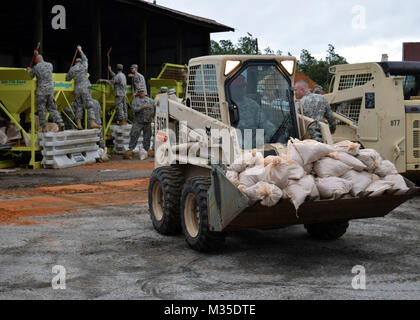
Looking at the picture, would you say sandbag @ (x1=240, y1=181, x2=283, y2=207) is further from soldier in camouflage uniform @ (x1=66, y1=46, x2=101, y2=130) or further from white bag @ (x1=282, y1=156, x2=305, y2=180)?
soldier in camouflage uniform @ (x1=66, y1=46, x2=101, y2=130)

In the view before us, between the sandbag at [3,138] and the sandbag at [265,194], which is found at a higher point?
the sandbag at [3,138]

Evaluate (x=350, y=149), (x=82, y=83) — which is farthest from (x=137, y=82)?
(x=350, y=149)

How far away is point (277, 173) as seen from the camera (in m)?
6.01

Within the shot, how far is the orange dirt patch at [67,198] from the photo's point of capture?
969 centimetres

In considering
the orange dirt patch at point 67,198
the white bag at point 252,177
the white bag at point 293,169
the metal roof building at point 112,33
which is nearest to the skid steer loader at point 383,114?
the orange dirt patch at point 67,198

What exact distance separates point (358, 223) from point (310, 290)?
3639mm

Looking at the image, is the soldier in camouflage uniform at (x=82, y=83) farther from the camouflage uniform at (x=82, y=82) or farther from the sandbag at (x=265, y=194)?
the sandbag at (x=265, y=194)

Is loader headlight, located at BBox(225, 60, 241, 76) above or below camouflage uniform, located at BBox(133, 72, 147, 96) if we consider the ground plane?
below

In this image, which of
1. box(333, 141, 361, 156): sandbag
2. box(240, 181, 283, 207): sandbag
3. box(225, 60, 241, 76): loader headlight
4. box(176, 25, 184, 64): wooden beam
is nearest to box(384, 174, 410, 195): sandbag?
box(333, 141, 361, 156): sandbag

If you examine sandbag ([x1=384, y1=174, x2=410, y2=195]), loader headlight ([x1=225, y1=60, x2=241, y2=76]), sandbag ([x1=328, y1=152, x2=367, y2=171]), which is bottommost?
sandbag ([x1=384, y1=174, x2=410, y2=195])

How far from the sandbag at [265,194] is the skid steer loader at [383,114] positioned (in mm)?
5679

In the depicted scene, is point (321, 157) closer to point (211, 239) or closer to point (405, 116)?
point (211, 239)

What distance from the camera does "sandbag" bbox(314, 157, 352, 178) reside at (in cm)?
632

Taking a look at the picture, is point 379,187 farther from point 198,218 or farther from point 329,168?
point 198,218
